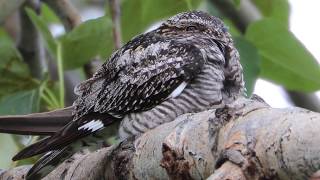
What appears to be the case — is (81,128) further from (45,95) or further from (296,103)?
(296,103)

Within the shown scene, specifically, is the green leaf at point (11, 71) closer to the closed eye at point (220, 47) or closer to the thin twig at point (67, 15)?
the thin twig at point (67, 15)

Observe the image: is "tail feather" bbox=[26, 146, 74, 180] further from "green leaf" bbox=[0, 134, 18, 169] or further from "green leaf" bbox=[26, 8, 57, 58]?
"green leaf" bbox=[26, 8, 57, 58]

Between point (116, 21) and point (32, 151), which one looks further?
point (116, 21)

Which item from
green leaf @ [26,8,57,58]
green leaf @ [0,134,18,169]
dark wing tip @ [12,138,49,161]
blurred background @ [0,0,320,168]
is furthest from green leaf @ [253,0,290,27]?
dark wing tip @ [12,138,49,161]

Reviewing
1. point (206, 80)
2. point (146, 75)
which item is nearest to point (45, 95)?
point (146, 75)

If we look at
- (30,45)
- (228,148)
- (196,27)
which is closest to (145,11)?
(196,27)

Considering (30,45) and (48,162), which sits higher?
(30,45)

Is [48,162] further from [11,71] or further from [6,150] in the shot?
[11,71]

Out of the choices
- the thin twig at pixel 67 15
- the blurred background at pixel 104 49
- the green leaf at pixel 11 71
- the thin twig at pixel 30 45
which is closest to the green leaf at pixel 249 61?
the blurred background at pixel 104 49
